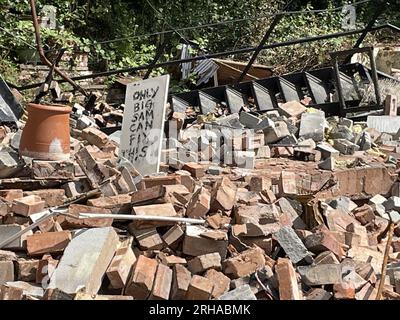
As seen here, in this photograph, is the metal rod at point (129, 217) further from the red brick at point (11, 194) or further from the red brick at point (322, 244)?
the red brick at point (322, 244)

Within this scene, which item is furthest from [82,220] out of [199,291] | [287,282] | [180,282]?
[287,282]

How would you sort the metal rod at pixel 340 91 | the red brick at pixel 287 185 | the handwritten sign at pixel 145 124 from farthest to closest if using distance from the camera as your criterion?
the metal rod at pixel 340 91, the handwritten sign at pixel 145 124, the red brick at pixel 287 185

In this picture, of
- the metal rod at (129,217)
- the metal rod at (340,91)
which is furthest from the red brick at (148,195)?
the metal rod at (340,91)

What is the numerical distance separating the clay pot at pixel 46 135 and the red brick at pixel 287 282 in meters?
2.03

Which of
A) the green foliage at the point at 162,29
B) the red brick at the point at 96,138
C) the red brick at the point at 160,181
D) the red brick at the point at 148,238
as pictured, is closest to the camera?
the red brick at the point at 148,238

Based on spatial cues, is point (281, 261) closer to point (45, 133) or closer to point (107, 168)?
point (107, 168)

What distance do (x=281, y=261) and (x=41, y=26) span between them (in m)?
8.35

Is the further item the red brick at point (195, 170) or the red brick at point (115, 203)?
the red brick at point (195, 170)

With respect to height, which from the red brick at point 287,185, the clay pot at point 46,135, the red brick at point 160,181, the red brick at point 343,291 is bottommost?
the red brick at point 343,291

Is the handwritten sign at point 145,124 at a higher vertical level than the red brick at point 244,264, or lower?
higher

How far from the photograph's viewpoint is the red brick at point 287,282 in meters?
3.70

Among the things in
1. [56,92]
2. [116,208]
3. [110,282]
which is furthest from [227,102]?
[110,282]

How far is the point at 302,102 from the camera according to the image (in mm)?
8164

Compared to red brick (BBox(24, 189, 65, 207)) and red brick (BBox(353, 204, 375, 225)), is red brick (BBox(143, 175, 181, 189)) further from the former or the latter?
red brick (BBox(353, 204, 375, 225))
